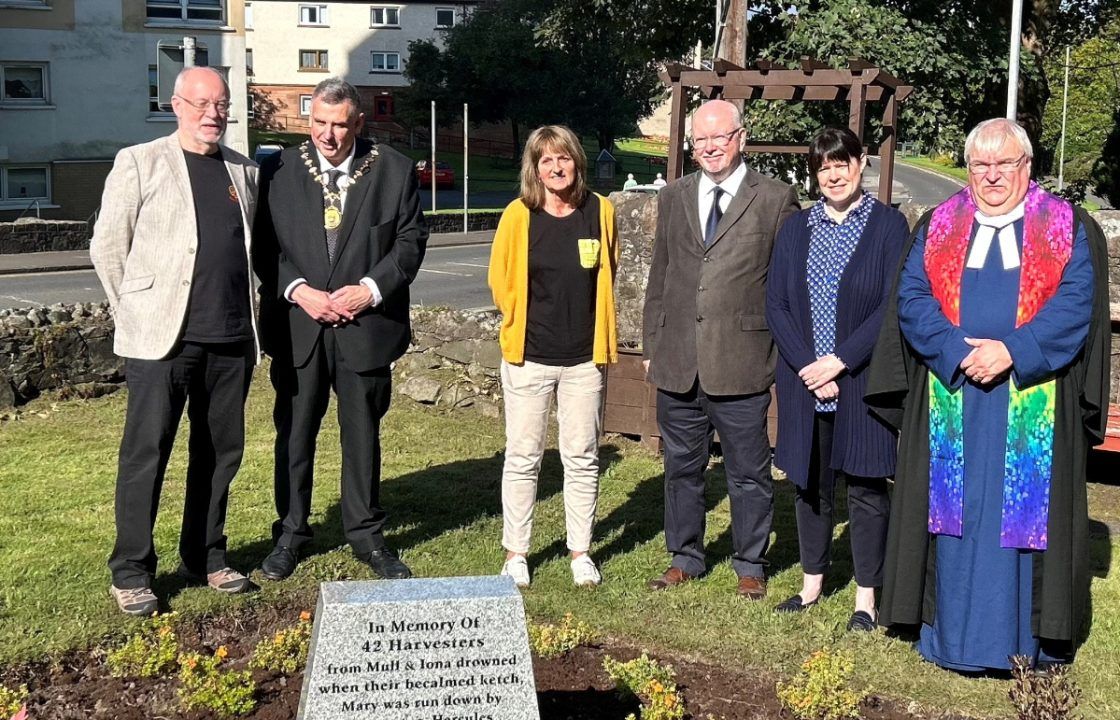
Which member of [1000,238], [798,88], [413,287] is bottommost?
[413,287]

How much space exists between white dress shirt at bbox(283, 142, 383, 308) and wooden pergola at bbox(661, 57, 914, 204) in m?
4.80

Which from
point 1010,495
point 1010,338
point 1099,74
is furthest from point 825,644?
point 1099,74

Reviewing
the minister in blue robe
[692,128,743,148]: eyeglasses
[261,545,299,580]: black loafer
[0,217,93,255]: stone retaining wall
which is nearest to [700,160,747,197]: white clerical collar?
[692,128,743,148]: eyeglasses

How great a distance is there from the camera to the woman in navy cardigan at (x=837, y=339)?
5.29 m

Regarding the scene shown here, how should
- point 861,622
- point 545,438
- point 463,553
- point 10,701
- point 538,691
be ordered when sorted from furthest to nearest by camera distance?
point 463,553
point 545,438
point 861,622
point 538,691
point 10,701

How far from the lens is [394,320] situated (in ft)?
19.1

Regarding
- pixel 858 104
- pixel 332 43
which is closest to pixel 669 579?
pixel 858 104

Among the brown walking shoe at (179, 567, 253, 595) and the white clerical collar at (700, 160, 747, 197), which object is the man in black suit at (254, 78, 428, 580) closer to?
the brown walking shoe at (179, 567, 253, 595)

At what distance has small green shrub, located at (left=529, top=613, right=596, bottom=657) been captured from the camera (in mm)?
4957

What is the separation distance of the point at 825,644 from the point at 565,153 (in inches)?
91.1

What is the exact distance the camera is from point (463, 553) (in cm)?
636

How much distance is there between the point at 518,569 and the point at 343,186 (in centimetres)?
189

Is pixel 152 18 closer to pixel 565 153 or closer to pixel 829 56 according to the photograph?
pixel 829 56

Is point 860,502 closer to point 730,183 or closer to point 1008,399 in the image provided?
point 1008,399
